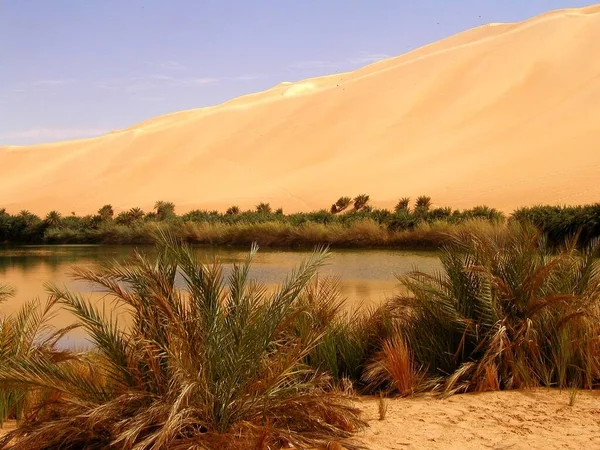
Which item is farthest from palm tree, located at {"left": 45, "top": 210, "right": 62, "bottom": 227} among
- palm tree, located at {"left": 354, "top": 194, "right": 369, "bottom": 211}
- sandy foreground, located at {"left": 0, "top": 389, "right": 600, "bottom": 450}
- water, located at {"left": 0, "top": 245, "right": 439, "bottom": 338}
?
sandy foreground, located at {"left": 0, "top": 389, "right": 600, "bottom": 450}

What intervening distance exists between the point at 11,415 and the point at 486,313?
3.75m

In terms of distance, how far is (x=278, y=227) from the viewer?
28844mm

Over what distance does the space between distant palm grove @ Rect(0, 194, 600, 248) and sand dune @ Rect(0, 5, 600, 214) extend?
5.36 metres

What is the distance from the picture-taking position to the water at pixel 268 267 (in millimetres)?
14322

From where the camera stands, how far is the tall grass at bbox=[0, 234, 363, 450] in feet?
15.3

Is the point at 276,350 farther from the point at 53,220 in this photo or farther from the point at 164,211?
the point at 164,211

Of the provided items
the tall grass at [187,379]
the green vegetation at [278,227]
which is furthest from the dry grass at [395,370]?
the green vegetation at [278,227]

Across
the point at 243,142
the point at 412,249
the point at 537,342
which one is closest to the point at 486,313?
the point at 537,342

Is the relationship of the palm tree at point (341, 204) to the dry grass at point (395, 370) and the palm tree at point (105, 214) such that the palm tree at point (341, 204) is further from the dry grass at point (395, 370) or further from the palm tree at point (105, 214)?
the dry grass at point (395, 370)

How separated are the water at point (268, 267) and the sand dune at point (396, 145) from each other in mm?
12211

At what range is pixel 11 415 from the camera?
6.27 m

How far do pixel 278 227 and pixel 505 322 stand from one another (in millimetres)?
22510

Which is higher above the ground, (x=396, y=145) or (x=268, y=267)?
(x=396, y=145)

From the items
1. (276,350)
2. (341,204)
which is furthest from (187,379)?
(341,204)
